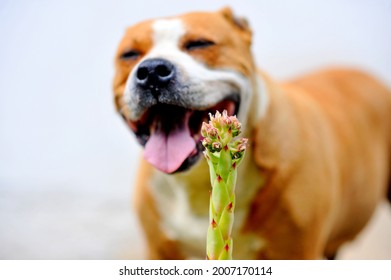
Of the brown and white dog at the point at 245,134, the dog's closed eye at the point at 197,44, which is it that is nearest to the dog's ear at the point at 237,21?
the brown and white dog at the point at 245,134

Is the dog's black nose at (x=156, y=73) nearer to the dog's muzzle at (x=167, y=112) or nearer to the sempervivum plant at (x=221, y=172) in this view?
the dog's muzzle at (x=167, y=112)

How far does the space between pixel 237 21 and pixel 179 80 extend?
0.27 meters

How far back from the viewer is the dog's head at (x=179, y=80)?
125 centimetres

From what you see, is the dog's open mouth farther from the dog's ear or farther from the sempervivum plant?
the sempervivum plant

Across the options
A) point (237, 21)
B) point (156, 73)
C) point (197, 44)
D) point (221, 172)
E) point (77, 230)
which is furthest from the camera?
point (77, 230)

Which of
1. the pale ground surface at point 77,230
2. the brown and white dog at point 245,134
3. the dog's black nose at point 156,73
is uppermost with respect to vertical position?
the dog's black nose at point 156,73

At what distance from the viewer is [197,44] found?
1.34 meters

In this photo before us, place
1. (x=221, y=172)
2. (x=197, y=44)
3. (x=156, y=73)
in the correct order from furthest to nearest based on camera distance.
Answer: (x=197, y=44) < (x=156, y=73) < (x=221, y=172)

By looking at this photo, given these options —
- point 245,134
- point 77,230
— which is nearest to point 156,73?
point 245,134

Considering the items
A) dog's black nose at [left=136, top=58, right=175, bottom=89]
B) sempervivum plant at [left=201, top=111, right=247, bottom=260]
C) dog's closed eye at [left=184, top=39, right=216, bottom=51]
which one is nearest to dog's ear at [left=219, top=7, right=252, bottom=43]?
dog's closed eye at [left=184, top=39, right=216, bottom=51]

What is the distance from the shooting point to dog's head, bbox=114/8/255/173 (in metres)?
1.25

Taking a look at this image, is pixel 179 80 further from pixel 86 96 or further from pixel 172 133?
pixel 86 96

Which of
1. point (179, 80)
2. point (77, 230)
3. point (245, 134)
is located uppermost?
point (179, 80)

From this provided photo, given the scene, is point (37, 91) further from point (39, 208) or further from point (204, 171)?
point (204, 171)
